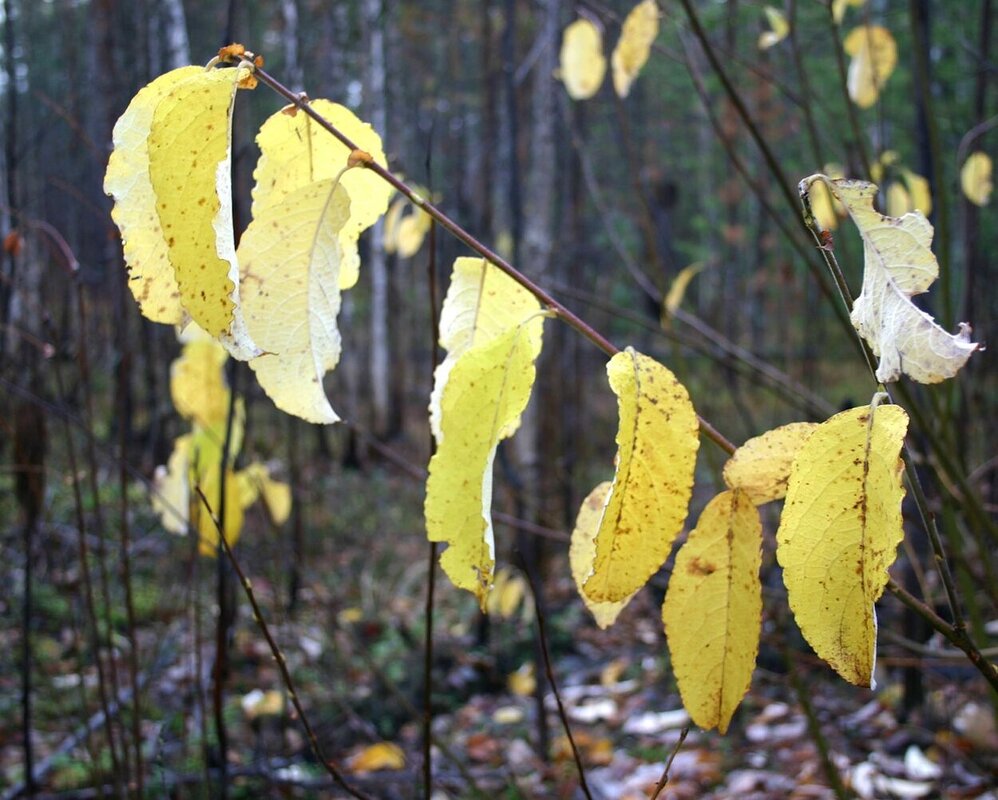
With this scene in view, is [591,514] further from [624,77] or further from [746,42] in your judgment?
[746,42]

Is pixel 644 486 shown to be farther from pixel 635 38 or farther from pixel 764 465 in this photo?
pixel 635 38

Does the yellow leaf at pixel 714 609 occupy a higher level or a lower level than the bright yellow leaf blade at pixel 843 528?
lower

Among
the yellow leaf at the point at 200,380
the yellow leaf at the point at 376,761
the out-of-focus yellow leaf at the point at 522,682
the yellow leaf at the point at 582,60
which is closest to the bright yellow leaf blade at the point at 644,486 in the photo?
the yellow leaf at the point at 200,380

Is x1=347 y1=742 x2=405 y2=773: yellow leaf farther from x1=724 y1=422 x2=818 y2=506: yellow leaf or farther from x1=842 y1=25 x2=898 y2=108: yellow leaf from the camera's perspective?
x1=724 y1=422 x2=818 y2=506: yellow leaf

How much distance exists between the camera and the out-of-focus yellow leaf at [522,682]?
3.46 meters

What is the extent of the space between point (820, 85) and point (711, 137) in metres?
6.41

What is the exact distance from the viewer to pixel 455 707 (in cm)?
345

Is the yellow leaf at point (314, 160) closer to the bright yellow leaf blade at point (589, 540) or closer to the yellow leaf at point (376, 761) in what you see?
the bright yellow leaf blade at point (589, 540)

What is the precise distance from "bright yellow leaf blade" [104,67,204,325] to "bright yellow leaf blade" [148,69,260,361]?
0.03 metres

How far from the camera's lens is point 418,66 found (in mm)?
16094

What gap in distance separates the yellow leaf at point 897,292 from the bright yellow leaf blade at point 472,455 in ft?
0.68

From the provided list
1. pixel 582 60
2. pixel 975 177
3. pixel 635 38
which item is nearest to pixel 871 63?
pixel 635 38

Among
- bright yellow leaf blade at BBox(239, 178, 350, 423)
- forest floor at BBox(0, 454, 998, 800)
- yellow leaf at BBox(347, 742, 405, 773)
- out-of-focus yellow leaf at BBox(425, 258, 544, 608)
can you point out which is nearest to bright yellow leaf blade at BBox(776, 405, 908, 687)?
out-of-focus yellow leaf at BBox(425, 258, 544, 608)

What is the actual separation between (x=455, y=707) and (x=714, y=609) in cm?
311
